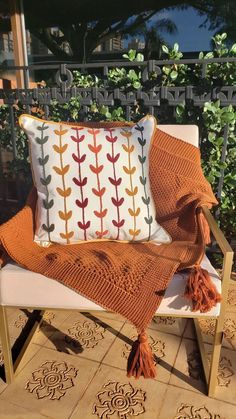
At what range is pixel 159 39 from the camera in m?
3.55

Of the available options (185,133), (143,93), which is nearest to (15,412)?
(185,133)

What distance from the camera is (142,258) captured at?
54.7 inches

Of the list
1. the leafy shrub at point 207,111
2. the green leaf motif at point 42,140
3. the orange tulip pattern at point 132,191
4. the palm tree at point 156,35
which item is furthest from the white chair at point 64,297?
the palm tree at point 156,35

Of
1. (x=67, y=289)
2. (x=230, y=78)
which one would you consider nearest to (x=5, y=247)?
(x=67, y=289)

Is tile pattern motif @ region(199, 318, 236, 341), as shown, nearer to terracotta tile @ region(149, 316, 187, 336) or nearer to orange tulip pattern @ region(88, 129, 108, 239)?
terracotta tile @ region(149, 316, 187, 336)

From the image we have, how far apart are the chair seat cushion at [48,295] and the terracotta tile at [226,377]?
0.39 meters

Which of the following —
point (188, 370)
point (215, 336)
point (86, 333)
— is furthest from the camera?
point (86, 333)

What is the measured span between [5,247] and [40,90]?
1355mm

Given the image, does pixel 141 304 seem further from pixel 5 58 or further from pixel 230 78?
pixel 5 58

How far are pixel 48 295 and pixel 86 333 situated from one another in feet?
1.78

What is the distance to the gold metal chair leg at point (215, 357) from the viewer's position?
128 centimetres

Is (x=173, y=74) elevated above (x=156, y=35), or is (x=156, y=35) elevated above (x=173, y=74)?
(x=156, y=35)

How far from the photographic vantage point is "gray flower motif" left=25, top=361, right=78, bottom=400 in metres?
1.40

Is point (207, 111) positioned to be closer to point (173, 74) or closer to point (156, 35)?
point (173, 74)
